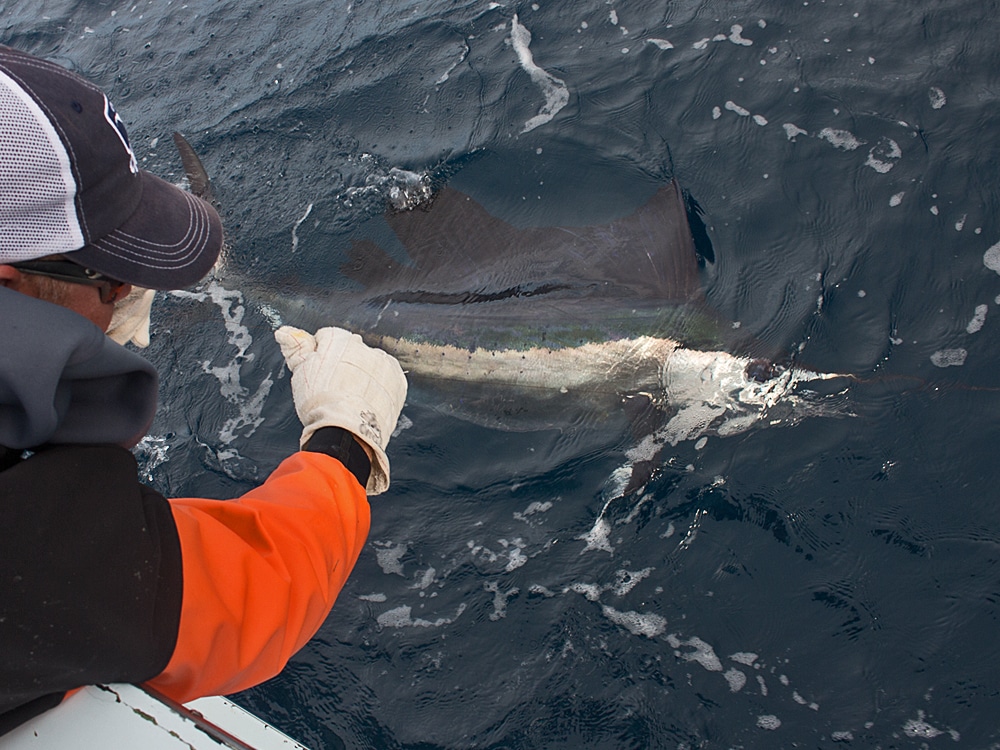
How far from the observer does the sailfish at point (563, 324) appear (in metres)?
3.51

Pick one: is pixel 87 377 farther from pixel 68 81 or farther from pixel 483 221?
pixel 483 221

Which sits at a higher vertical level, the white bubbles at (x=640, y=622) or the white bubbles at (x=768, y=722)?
the white bubbles at (x=640, y=622)

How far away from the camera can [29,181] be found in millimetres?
1358

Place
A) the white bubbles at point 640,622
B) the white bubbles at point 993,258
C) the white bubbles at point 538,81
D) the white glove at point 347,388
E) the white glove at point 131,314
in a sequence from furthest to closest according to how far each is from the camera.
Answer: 1. the white bubbles at point 538,81
2. the white bubbles at point 993,258
3. the white bubbles at point 640,622
4. the white glove at point 347,388
5. the white glove at point 131,314

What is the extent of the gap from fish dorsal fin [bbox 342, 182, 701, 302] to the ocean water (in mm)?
241

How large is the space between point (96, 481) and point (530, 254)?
276 centimetres

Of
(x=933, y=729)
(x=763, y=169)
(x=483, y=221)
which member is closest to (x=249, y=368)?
(x=483, y=221)

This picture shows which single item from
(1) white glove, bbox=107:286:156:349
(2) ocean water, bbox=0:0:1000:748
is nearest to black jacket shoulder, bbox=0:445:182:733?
(1) white glove, bbox=107:286:156:349

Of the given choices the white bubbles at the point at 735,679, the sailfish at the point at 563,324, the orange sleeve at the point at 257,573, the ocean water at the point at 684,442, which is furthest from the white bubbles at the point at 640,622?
the orange sleeve at the point at 257,573

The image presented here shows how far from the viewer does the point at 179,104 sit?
578 cm

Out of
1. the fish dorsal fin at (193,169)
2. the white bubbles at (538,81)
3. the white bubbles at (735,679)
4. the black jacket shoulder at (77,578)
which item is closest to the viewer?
the black jacket shoulder at (77,578)

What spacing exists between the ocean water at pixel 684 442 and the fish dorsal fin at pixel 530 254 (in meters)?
0.24

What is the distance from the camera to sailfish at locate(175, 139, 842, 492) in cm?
351

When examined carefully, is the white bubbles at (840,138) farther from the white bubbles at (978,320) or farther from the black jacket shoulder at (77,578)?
the black jacket shoulder at (77,578)
